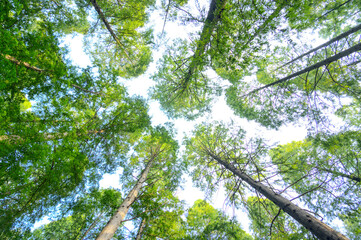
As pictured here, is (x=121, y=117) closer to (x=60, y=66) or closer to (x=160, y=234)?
(x=60, y=66)

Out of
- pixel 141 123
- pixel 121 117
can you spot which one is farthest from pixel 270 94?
pixel 121 117

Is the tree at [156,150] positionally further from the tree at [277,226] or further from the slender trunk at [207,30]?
the tree at [277,226]

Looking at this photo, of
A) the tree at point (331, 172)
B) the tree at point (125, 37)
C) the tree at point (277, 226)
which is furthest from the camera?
the tree at point (125, 37)

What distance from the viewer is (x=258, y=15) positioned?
3.56 m

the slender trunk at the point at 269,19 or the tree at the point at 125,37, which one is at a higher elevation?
the tree at the point at 125,37

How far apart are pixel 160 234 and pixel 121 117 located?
13.9 ft

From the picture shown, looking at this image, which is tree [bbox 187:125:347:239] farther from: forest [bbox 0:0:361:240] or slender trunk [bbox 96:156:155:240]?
slender trunk [bbox 96:156:155:240]

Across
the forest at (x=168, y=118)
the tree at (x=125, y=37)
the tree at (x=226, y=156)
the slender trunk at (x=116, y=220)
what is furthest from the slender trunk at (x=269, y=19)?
the slender trunk at (x=116, y=220)

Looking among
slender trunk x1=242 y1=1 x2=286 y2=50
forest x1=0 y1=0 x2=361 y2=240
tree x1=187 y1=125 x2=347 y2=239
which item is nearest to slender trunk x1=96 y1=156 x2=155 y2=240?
forest x1=0 y1=0 x2=361 y2=240

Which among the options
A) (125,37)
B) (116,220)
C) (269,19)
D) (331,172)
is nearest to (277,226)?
(331,172)

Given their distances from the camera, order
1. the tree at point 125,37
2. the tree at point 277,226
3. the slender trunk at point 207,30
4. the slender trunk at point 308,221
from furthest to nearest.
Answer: the tree at point 125,37 < the slender trunk at point 207,30 < the tree at point 277,226 < the slender trunk at point 308,221

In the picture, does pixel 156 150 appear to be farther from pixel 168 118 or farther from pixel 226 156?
pixel 226 156

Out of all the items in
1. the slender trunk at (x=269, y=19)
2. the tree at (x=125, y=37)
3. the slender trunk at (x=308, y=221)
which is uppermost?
the tree at (x=125, y=37)

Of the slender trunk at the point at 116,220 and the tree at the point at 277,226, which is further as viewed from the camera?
the slender trunk at the point at 116,220
